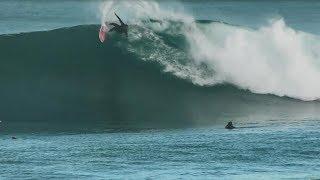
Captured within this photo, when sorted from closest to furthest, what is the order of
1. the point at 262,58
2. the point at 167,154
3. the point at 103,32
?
1. the point at 167,154
2. the point at 103,32
3. the point at 262,58

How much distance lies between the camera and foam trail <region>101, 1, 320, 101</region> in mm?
39844

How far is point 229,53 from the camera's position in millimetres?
41781

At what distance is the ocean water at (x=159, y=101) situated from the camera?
1054 inches

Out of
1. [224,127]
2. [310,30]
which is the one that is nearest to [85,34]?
[224,127]

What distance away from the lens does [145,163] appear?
1045 inches

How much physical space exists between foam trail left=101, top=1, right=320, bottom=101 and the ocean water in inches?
2.0

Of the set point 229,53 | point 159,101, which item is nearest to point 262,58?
point 229,53

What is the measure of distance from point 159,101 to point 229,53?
543 centimetres

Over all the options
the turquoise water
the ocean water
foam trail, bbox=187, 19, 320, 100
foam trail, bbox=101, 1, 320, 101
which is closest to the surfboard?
the ocean water

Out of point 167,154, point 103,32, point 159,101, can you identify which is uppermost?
point 103,32

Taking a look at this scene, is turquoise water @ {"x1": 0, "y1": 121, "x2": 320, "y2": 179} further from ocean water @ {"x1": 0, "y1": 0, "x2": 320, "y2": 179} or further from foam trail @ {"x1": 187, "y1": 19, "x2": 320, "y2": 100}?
foam trail @ {"x1": 187, "y1": 19, "x2": 320, "y2": 100}

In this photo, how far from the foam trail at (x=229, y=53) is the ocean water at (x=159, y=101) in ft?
0.17

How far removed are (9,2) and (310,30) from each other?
68539mm

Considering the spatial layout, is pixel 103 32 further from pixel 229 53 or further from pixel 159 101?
pixel 229 53
